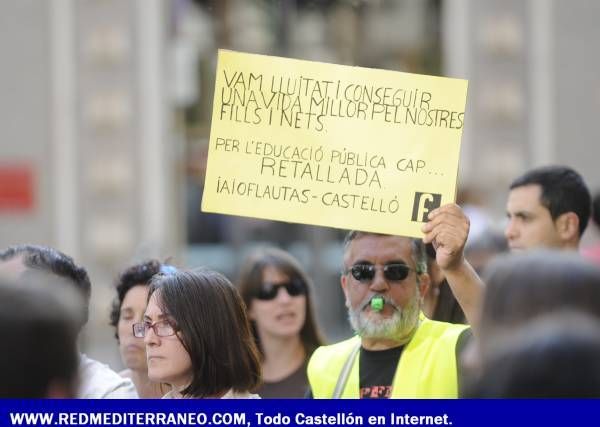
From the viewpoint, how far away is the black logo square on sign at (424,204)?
145 inches

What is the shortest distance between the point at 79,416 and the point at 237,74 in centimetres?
159

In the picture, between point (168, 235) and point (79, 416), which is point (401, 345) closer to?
point (79, 416)

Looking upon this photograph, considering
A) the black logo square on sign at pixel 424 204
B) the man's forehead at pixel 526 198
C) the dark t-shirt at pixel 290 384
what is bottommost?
the dark t-shirt at pixel 290 384

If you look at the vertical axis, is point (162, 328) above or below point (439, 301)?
below

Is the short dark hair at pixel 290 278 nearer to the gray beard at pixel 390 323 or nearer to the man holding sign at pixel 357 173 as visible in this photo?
the man holding sign at pixel 357 173

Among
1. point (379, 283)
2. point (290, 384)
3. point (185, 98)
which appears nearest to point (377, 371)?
point (379, 283)

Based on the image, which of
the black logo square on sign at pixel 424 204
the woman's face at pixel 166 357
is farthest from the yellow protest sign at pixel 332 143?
the woman's face at pixel 166 357

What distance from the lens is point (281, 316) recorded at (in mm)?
5320

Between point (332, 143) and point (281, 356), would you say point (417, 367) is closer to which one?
point (332, 143)

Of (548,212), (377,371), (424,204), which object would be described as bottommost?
(377,371)

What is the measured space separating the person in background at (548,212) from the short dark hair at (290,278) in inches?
44.5

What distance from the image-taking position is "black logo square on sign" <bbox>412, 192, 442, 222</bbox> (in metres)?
3.68

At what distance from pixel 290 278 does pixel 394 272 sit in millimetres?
1612

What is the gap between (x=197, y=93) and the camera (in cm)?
1638
